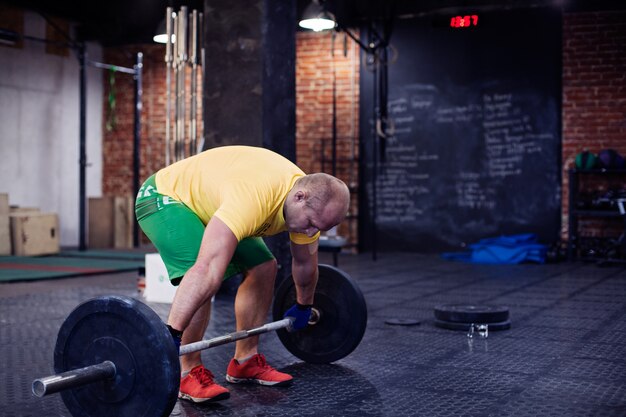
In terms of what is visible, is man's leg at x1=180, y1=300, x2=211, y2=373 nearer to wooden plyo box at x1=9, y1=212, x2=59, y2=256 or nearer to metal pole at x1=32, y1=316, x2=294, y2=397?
metal pole at x1=32, y1=316, x2=294, y2=397

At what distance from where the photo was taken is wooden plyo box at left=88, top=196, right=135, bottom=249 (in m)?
10.0

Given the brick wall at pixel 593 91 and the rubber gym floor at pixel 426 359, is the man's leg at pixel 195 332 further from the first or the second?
the brick wall at pixel 593 91

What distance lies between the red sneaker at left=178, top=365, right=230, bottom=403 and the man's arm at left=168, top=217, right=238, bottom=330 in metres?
0.45

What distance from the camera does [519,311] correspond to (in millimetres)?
4699

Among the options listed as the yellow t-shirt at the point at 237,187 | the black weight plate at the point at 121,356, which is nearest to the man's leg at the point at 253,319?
the yellow t-shirt at the point at 237,187

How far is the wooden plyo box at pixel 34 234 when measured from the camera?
8531 mm

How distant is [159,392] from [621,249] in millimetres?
6646

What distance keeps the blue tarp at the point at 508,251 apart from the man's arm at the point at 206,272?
6.00 meters

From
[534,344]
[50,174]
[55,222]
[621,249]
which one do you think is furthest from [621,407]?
[50,174]

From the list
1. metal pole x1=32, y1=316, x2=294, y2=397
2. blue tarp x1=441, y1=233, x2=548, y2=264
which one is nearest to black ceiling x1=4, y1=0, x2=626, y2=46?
blue tarp x1=441, y1=233, x2=548, y2=264

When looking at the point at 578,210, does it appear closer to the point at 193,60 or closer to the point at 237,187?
the point at 193,60

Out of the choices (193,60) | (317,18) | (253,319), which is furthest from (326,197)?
(317,18)

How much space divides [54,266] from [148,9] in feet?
10.3

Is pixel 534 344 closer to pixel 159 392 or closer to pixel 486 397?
pixel 486 397
